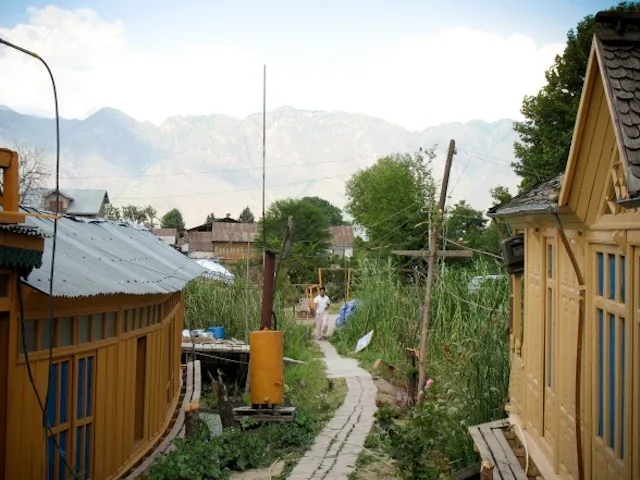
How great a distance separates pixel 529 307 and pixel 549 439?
173 cm

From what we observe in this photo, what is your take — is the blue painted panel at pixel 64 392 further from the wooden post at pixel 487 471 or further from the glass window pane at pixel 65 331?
the wooden post at pixel 487 471

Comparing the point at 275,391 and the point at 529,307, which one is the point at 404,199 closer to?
the point at 275,391

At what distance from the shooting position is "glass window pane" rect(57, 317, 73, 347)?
697 cm

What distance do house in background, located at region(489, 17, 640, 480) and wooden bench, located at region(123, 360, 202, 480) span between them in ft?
14.6

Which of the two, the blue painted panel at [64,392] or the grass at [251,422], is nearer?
the blue painted panel at [64,392]

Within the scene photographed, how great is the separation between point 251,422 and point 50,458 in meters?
6.25

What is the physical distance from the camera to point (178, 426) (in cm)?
1234

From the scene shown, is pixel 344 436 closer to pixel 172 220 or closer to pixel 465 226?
pixel 465 226

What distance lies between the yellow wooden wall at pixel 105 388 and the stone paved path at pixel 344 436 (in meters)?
2.17

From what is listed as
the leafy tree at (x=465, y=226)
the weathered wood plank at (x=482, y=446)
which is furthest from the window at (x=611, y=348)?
the leafy tree at (x=465, y=226)

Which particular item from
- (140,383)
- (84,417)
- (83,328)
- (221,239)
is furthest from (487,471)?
(221,239)

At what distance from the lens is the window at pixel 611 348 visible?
17.0 feet

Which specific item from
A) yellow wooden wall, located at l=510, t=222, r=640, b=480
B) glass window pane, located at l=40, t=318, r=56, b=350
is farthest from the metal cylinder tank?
glass window pane, located at l=40, t=318, r=56, b=350

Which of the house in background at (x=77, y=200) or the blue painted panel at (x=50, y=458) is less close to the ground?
the house in background at (x=77, y=200)
